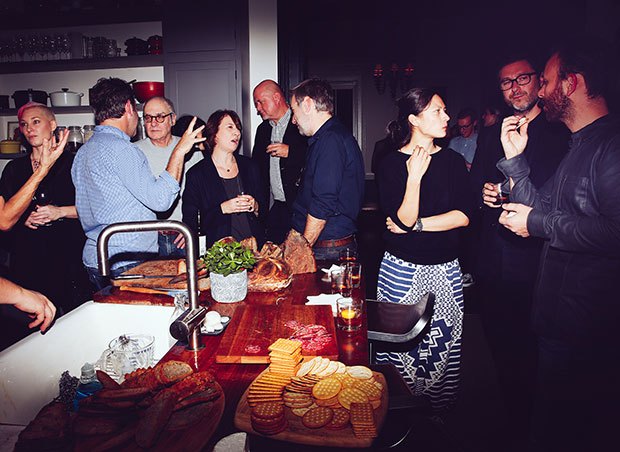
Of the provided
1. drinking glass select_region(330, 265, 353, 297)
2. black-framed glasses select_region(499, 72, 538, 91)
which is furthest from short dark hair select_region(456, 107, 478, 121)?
drinking glass select_region(330, 265, 353, 297)

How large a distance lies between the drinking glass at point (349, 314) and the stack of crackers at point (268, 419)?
0.51 metres

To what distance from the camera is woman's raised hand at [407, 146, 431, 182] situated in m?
2.04

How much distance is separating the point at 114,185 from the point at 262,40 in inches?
103

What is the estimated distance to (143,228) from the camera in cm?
104

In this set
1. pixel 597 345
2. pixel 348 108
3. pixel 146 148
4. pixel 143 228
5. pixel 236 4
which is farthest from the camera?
pixel 348 108

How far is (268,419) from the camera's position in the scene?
0.86m

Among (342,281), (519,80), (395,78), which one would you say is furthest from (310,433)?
(395,78)

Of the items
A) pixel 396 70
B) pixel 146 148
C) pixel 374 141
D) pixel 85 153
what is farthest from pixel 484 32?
pixel 85 153

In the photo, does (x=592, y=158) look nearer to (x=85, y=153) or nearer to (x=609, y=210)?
(x=609, y=210)

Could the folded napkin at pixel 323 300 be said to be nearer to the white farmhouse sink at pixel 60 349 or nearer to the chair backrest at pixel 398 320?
the chair backrest at pixel 398 320

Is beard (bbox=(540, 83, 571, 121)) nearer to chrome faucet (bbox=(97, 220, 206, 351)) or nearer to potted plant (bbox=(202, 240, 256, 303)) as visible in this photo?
potted plant (bbox=(202, 240, 256, 303))

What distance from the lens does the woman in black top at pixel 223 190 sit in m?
2.57

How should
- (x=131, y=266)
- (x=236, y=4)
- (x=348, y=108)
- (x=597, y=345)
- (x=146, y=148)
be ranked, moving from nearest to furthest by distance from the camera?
(x=597, y=345), (x=131, y=266), (x=146, y=148), (x=236, y=4), (x=348, y=108)

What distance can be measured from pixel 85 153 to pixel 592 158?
7.81 ft
